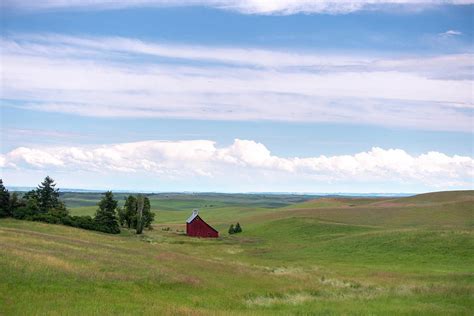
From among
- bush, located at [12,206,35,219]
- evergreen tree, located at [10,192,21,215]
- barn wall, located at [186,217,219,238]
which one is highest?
evergreen tree, located at [10,192,21,215]

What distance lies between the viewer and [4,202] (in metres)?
65.2

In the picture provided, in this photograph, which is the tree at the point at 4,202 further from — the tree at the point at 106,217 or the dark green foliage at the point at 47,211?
the tree at the point at 106,217

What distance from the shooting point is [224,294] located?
28.5 m

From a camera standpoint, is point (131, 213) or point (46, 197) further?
point (131, 213)

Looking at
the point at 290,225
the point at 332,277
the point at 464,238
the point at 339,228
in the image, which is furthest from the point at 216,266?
the point at 290,225

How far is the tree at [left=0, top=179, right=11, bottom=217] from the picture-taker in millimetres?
64188

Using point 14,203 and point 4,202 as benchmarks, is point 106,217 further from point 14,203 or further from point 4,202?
point 4,202

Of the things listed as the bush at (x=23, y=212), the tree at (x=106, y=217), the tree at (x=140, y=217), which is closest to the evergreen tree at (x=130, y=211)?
the tree at (x=140, y=217)

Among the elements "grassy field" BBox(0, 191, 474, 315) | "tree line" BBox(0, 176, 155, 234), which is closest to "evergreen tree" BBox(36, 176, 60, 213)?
"tree line" BBox(0, 176, 155, 234)

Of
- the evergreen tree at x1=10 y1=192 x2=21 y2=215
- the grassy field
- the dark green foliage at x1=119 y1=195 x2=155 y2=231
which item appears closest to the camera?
the grassy field

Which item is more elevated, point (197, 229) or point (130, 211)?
point (130, 211)

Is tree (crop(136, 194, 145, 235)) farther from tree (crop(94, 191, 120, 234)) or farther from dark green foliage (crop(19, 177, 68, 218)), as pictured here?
dark green foliage (crop(19, 177, 68, 218))

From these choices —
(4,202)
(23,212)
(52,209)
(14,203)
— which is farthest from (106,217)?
(4,202)

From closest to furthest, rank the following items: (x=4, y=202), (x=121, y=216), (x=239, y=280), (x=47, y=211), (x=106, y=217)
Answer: (x=239, y=280)
(x=4, y=202)
(x=106, y=217)
(x=47, y=211)
(x=121, y=216)
